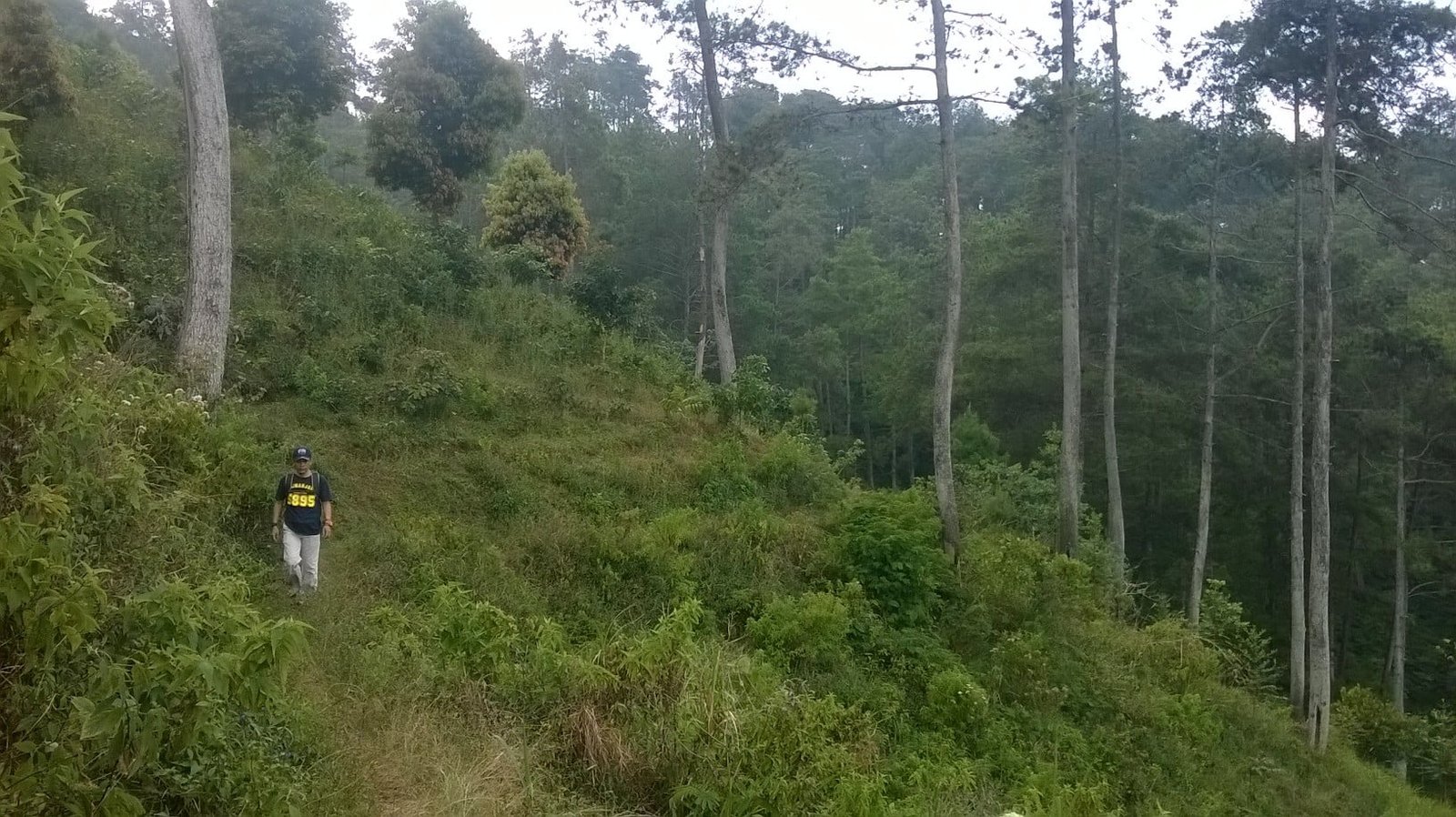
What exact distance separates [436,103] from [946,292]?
12633 millimetres

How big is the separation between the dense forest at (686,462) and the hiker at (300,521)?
31 cm

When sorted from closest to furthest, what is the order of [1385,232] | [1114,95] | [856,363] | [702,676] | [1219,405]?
1. [702,676]
2. [1385,232]
3. [1114,95]
4. [1219,405]
5. [856,363]

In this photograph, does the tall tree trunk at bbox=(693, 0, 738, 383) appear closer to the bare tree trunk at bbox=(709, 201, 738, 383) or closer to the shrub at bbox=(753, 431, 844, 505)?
the bare tree trunk at bbox=(709, 201, 738, 383)

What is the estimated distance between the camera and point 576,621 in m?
8.44

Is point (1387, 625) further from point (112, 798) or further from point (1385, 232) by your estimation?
point (112, 798)

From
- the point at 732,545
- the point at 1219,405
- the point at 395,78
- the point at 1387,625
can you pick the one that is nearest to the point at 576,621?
the point at 732,545

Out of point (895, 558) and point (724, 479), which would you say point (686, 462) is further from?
point (895, 558)

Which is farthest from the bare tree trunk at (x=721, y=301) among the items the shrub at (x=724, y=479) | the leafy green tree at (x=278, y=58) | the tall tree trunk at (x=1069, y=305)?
the leafy green tree at (x=278, y=58)

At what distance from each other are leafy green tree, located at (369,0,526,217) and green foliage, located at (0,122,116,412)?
56.8 ft

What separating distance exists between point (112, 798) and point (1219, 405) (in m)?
25.0

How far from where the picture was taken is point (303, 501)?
25.0ft

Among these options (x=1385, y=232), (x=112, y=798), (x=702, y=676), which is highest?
(x=1385, y=232)

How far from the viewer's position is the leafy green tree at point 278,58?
17.8 metres

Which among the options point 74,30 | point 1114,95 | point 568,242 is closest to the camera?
point 1114,95
